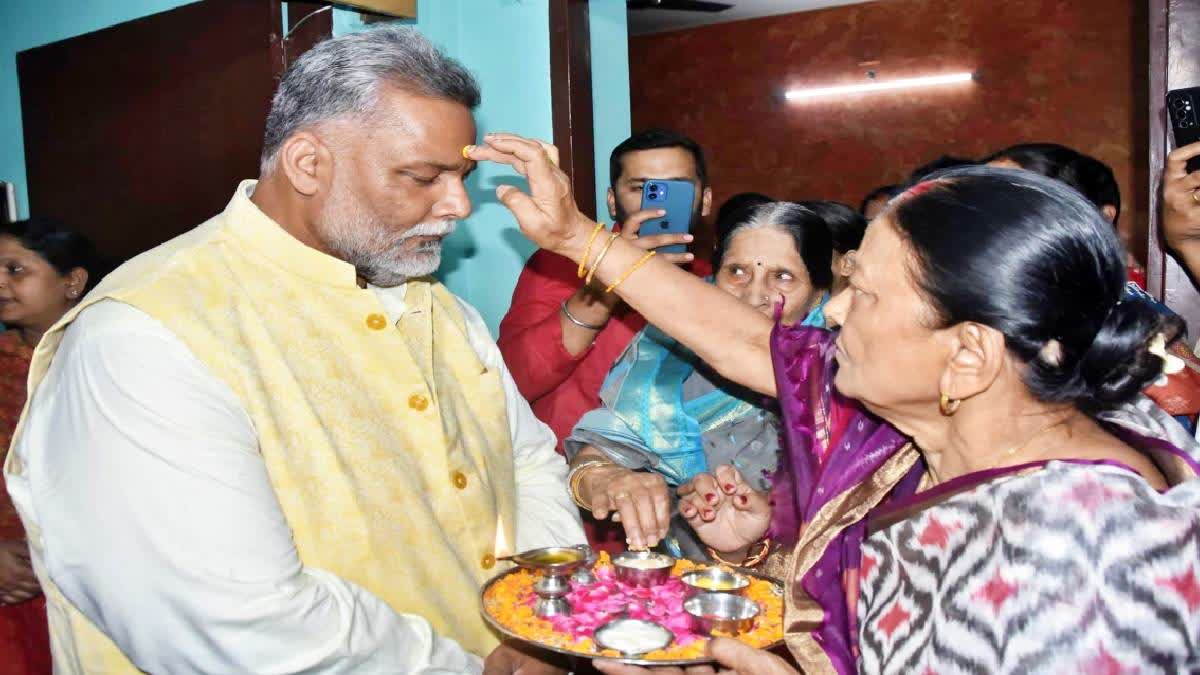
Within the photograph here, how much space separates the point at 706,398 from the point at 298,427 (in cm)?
138

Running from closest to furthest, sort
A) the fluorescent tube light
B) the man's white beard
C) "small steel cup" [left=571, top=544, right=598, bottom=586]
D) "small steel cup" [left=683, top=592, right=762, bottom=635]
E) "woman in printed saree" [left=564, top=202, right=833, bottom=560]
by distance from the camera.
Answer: "small steel cup" [left=683, top=592, right=762, bottom=635] < the man's white beard < "small steel cup" [left=571, top=544, right=598, bottom=586] < "woman in printed saree" [left=564, top=202, right=833, bottom=560] < the fluorescent tube light

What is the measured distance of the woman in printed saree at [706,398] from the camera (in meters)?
2.65

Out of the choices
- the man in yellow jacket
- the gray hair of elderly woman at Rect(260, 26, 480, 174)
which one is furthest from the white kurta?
the gray hair of elderly woman at Rect(260, 26, 480, 174)

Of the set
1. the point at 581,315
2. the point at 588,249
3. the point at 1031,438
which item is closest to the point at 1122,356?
the point at 1031,438

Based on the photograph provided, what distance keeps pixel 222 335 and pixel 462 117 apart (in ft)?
2.29

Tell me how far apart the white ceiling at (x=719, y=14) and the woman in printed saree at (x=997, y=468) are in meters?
8.24

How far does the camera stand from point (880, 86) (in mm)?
9203

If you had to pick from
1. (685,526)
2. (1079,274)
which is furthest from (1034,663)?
(685,526)

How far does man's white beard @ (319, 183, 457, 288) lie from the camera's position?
6.15ft

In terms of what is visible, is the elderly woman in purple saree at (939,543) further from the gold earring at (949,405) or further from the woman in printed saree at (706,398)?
the woman in printed saree at (706,398)

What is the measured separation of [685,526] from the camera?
265cm

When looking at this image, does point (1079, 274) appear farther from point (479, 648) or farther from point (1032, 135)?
point (1032, 135)

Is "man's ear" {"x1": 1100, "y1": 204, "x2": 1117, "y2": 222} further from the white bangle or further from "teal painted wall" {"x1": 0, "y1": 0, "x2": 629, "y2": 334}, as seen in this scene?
"teal painted wall" {"x1": 0, "y1": 0, "x2": 629, "y2": 334}

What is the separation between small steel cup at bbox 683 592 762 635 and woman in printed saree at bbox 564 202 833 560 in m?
0.58
